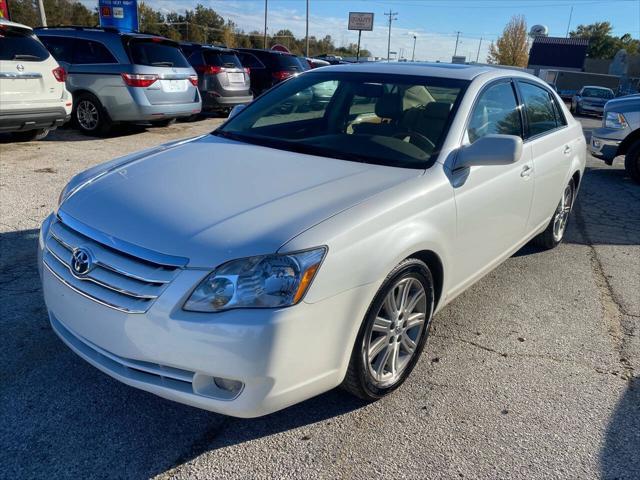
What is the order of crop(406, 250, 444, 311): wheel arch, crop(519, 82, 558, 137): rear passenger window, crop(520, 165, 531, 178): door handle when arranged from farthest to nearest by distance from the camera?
crop(519, 82, 558, 137): rear passenger window
crop(520, 165, 531, 178): door handle
crop(406, 250, 444, 311): wheel arch

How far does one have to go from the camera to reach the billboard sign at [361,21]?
242 feet

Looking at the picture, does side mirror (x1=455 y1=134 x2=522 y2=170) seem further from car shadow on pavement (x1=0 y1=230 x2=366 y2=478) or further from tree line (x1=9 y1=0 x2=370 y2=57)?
tree line (x1=9 y1=0 x2=370 y2=57)

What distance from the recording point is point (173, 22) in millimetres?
59531

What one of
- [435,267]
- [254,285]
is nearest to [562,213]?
[435,267]

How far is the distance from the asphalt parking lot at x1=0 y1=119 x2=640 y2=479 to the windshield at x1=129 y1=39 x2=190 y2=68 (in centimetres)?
608

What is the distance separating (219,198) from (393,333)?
3.63 ft

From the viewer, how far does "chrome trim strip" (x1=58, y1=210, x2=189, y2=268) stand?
7.13ft

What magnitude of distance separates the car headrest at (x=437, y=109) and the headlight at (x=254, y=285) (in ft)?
5.46

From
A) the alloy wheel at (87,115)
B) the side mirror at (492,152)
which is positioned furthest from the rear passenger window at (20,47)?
the side mirror at (492,152)

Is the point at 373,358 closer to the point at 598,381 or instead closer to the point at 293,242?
the point at 293,242

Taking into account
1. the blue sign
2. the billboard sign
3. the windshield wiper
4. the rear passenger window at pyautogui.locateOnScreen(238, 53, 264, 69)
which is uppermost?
the billboard sign

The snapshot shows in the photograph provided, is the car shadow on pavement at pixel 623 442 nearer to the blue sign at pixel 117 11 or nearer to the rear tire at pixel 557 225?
the rear tire at pixel 557 225

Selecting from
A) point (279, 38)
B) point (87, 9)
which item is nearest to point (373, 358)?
point (87, 9)

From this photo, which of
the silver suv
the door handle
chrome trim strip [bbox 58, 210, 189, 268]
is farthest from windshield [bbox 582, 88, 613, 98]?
chrome trim strip [bbox 58, 210, 189, 268]
